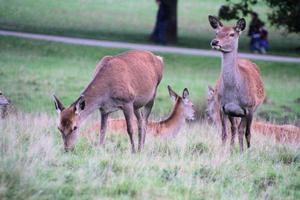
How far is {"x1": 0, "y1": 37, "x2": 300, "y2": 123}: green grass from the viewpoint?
74.3 ft

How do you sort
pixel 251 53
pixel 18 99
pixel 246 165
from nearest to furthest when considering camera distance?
pixel 246 165, pixel 18 99, pixel 251 53

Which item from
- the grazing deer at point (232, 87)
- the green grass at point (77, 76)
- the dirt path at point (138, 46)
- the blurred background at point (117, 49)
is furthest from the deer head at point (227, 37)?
the dirt path at point (138, 46)

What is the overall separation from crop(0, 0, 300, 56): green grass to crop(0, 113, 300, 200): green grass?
27512 millimetres

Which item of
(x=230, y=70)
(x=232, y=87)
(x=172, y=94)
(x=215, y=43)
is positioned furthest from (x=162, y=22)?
(x=215, y=43)

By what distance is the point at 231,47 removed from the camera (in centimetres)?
1277

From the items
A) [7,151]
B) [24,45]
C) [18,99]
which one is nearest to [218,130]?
[7,151]

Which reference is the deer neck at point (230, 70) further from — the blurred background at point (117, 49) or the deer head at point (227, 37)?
the blurred background at point (117, 49)

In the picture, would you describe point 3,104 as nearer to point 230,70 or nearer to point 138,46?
point 230,70

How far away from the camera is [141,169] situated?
31.6ft

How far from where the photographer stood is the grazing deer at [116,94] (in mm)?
11398

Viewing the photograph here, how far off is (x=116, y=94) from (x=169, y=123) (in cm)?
303

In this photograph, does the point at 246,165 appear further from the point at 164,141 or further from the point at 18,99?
the point at 18,99

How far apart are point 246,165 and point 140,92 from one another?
2871 mm

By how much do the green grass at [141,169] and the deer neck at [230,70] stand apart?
41.2 inches
